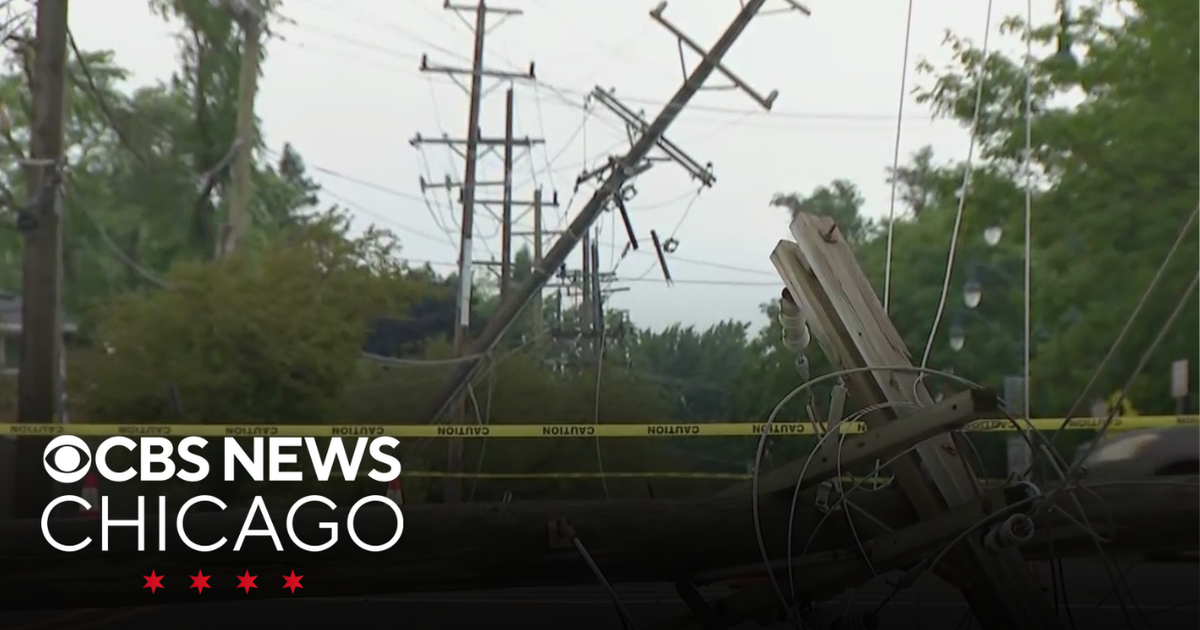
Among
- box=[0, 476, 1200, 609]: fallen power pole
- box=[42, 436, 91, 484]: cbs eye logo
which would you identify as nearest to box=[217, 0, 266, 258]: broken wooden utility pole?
box=[42, 436, 91, 484]: cbs eye logo

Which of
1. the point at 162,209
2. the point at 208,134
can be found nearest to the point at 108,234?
the point at 162,209

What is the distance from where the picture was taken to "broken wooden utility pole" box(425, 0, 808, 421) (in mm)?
3822

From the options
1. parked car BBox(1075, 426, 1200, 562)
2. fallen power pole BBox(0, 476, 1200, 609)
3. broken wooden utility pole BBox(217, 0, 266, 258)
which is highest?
broken wooden utility pole BBox(217, 0, 266, 258)

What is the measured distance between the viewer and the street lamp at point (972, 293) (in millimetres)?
3963

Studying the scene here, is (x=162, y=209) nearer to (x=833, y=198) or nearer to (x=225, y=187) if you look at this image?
(x=225, y=187)

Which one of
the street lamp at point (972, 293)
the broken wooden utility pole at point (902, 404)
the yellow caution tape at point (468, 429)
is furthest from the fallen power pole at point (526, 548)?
the street lamp at point (972, 293)

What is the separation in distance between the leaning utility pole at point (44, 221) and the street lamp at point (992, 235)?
3.14m

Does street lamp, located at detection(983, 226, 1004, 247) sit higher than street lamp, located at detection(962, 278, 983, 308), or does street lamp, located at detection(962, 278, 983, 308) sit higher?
street lamp, located at detection(983, 226, 1004, 247)

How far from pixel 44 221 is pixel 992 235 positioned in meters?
3.23

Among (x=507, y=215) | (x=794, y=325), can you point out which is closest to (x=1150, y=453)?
(x=794, y=325)

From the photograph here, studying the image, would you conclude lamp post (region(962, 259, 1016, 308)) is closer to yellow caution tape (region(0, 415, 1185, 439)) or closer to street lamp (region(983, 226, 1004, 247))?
street lamp (region(983, 226, 1004, 247))

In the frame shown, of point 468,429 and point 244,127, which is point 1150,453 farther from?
point 244,127

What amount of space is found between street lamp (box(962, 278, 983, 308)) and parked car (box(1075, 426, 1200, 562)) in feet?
2.19

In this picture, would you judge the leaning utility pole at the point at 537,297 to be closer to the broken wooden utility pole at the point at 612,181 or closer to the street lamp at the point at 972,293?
the broken wooden utility pole at the point at 612,181
